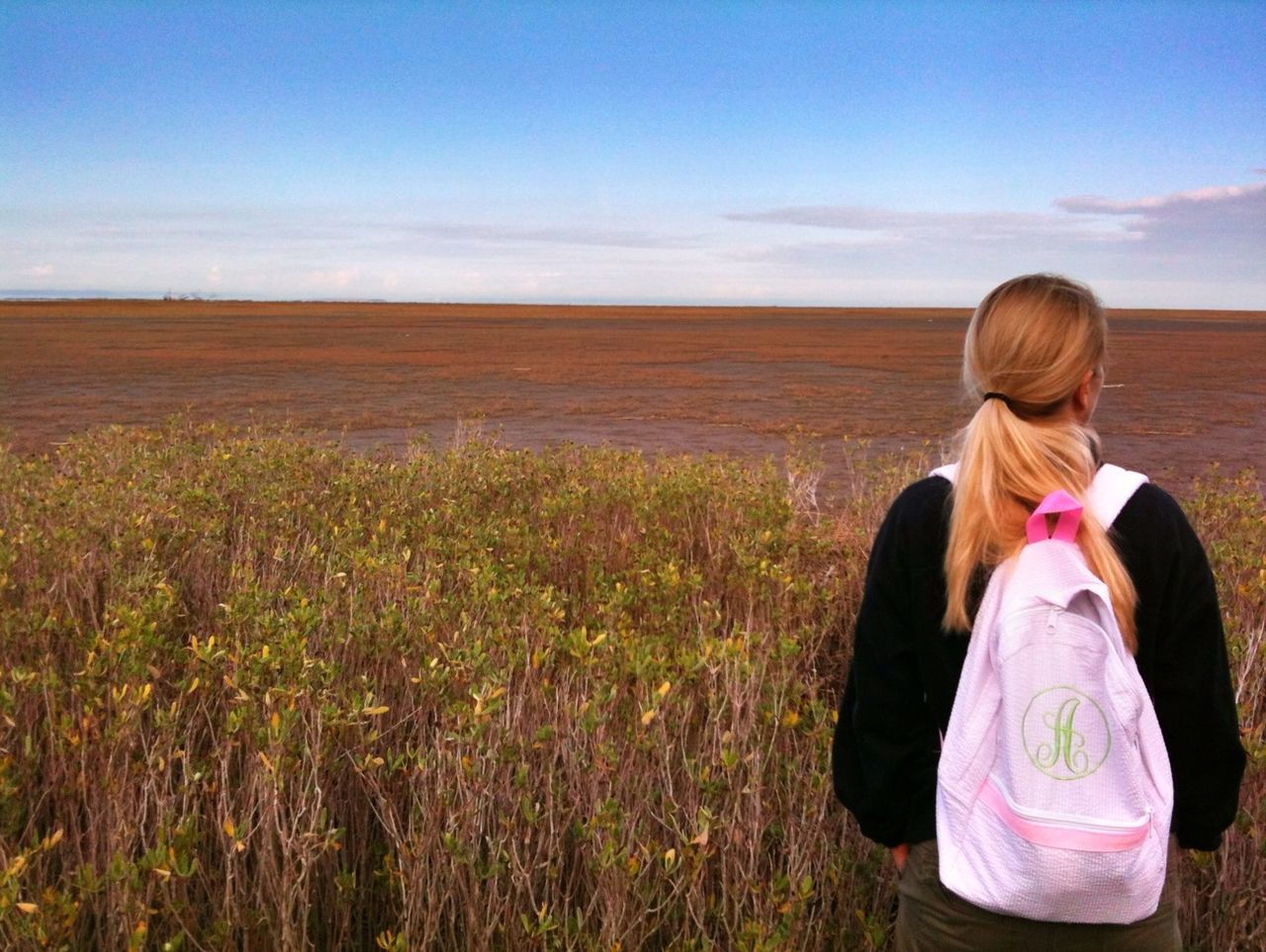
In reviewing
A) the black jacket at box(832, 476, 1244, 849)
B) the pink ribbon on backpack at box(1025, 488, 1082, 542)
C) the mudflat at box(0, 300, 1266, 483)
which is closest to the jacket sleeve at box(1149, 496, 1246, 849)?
the black jacket at box(832, 476, 1244, 849)

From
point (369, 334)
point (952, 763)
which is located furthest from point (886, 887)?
point (369, 334)

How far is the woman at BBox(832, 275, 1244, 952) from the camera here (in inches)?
83.7

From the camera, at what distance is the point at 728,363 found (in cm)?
3166

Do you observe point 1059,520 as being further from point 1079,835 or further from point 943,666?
point 1079,835

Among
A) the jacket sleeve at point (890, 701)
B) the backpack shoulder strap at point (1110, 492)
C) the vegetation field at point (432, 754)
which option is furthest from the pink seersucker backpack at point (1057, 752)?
the vegetation field at point (432, 754)

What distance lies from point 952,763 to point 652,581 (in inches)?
133

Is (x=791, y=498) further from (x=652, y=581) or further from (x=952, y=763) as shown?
(x=952, y=763)

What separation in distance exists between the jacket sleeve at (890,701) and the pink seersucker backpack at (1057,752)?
0.91 ft

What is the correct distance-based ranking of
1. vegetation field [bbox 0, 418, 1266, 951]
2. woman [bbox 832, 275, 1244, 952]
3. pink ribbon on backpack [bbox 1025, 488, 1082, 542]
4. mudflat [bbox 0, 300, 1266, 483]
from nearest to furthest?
1. pink ribbon on backpack [bbox 1025, 488, 1082, 542]
2. woman [bbox 832, 275, 1244, 952]
3. vegetation field [bbox 0, 418, 1266, 951]
4. mudflat [bbox 0, 300, 1266, 483]

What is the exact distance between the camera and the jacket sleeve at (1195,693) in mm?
2182

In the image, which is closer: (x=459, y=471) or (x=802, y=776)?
(x=802, y=776)

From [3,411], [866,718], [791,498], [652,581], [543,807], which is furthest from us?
[3,411]

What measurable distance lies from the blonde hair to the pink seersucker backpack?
8 centimetres

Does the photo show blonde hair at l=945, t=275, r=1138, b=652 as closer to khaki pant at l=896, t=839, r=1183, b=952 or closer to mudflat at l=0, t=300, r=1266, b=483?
khaki pant at l=896, t=839, r=1183, b=952
